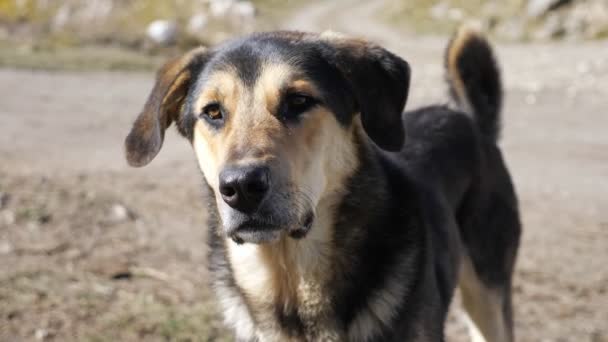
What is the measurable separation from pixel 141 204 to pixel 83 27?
3539cm

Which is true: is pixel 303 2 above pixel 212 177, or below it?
below

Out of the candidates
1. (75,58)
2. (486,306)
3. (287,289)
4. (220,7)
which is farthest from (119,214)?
(220,7)

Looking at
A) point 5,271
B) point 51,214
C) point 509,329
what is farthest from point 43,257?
point 509,329

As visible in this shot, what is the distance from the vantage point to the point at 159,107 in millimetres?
3801

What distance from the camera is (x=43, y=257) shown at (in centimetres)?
599

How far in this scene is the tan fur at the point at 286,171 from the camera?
334cm

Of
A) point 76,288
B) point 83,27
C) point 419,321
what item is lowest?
point 83,27

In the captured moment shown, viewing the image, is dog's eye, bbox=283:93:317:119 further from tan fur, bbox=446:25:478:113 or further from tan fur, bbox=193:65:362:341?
tan fur, bbox=446:25:478:113

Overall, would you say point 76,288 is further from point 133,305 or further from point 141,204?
point 141,204

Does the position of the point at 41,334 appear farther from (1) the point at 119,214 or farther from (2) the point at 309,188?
(2) the point at 309,188

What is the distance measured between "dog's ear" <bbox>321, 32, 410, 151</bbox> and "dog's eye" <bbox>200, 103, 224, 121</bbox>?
0.56 meters

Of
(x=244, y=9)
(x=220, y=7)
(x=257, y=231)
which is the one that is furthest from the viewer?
(x=220, y=7)

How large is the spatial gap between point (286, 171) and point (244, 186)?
0.82 feet

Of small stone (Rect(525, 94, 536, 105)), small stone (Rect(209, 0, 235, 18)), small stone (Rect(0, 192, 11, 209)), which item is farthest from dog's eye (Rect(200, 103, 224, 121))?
small stone (Rect(209, 0, 235, 18))
